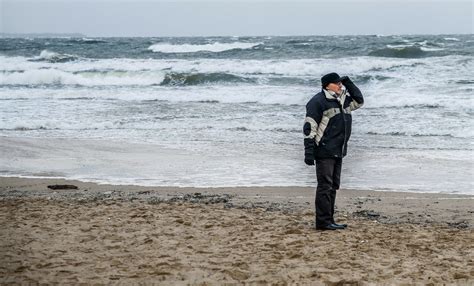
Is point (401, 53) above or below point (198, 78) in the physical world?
above

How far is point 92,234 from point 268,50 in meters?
36.7

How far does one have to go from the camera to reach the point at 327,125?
20.9 ft

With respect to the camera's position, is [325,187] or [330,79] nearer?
[330,79]

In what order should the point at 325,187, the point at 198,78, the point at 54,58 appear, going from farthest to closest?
the point at 54,58 < the point at 198,78 < the point at 325,187

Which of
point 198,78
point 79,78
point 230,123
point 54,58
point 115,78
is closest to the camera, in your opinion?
point 230,123

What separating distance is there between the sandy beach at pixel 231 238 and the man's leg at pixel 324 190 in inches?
6.3

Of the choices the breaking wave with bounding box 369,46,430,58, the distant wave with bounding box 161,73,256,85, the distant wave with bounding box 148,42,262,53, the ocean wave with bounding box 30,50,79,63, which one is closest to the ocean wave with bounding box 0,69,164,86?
the distant wave with bounding box 161,73,256,85

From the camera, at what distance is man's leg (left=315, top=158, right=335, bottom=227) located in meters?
6.48

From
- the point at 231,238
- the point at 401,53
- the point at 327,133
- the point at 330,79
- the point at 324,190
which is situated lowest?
the point at 231,238

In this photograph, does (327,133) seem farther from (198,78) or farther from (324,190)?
(198,78)

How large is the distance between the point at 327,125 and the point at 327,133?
3.2 inches

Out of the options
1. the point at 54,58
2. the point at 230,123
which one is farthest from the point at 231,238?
the point at 54,58

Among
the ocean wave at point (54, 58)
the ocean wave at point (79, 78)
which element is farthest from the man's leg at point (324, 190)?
the ocean wave at point (54, 58)

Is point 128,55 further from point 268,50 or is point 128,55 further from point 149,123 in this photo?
point 149,123
